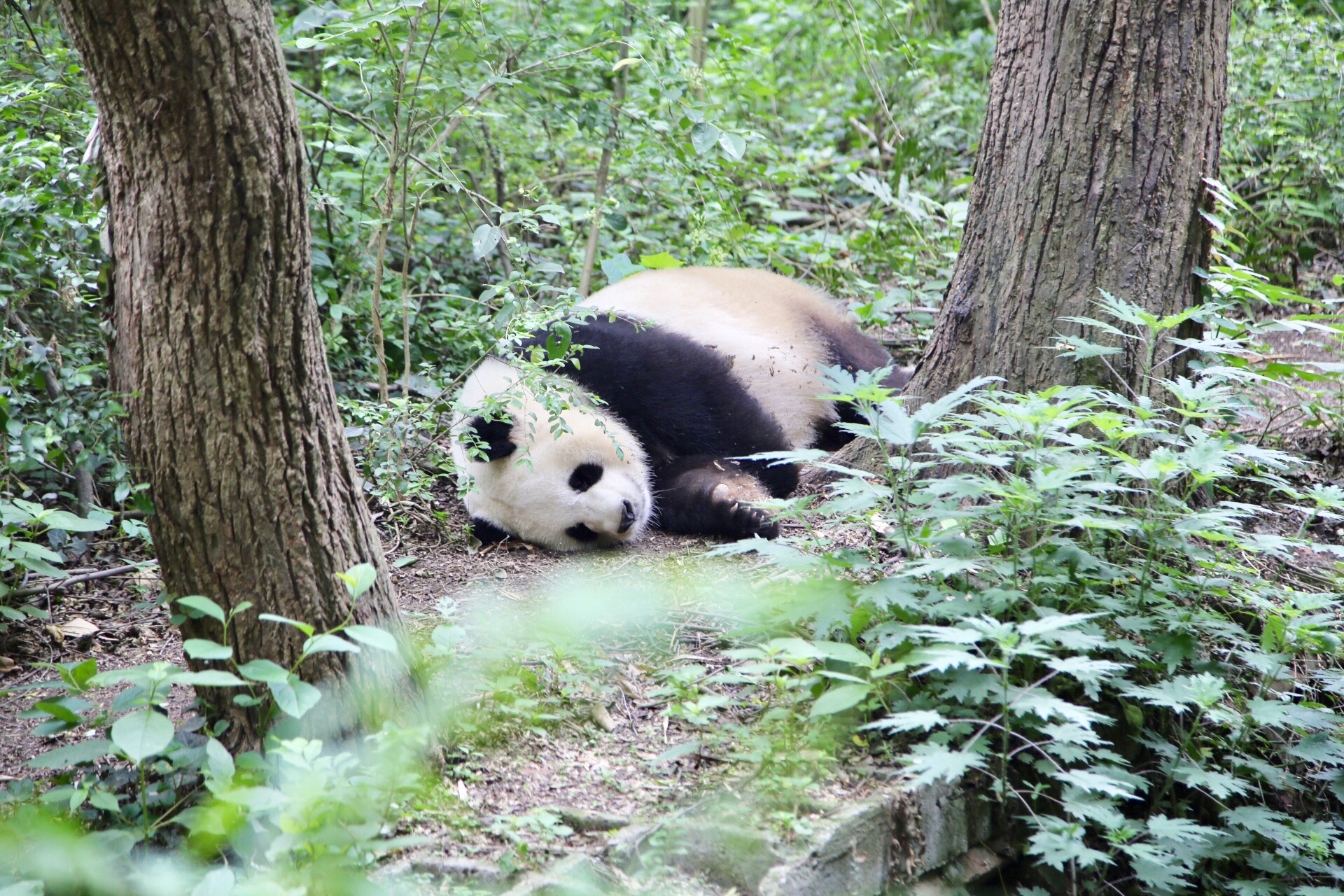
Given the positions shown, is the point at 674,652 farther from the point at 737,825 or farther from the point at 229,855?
Answer: the point at 229,855

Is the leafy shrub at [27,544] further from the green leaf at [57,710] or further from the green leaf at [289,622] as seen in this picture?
the green leaf at [289,622]

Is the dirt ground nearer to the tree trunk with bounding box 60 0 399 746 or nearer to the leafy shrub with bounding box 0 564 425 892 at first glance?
the leafy shrub with bounding box 0 564 425 892


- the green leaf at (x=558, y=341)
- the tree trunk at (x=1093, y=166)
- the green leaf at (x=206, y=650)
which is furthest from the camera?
the green leaf at (x=558, y=341)

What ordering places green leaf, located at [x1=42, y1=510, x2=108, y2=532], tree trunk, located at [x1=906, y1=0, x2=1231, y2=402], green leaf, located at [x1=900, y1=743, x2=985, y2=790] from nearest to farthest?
green leaf, located at [x1=900, y1=743, x2=985, y2=790]
green leaf, located at [x1=42, y1=510, x2=108, y2=532]
tree trunk, located at [x1=906, y1=0, x2=1231, y2=402]

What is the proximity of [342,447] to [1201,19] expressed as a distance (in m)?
2.28

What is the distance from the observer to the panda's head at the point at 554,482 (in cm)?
299

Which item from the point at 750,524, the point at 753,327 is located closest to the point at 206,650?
the point at 750,524

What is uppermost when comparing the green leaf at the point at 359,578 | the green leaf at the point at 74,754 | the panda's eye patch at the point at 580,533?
the green leaf at the point at 359,578

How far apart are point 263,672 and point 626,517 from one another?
1.54m

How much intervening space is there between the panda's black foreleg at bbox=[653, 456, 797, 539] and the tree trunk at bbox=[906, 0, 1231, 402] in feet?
2.98

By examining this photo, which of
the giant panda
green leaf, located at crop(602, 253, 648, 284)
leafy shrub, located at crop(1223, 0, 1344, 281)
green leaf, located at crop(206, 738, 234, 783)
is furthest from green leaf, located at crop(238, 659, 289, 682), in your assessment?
leafy shrub, located at crop(1223, 0, 1344, 281)

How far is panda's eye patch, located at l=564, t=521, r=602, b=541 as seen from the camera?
10.0 feet

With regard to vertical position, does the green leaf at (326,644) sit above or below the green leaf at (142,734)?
above

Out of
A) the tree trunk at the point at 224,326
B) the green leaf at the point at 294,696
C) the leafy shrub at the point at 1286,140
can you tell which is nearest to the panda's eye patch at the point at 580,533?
the tree trunk at the point at 224,326
